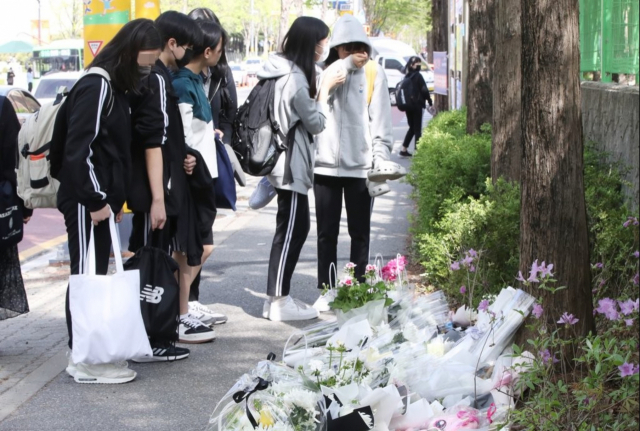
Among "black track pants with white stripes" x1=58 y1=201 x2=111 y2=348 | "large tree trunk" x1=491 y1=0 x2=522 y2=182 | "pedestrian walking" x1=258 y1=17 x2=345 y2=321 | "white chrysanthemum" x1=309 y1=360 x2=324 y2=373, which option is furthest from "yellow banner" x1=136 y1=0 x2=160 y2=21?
"white chrysanthemum" x1=309 y1=360 x2=324 y2=373

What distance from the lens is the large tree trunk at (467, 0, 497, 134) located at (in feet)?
29.3

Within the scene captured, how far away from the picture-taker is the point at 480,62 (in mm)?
9289

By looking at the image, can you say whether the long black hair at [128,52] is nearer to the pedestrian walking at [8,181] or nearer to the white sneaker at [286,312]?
the pedestrian walking at [8,181]

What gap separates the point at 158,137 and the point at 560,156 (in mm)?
2288

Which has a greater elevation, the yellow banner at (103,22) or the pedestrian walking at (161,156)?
the yellow banner at (103,22)

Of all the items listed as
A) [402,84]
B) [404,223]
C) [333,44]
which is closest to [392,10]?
[402,84]

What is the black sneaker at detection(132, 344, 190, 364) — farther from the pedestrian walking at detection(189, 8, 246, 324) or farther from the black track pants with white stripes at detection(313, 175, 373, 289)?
the black track pants with white stripes at detection(313, 175, 373, 289)

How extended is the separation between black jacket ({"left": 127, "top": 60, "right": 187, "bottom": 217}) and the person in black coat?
1367cm

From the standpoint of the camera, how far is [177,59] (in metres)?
5.89

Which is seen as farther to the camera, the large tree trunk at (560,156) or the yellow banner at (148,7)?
the yellow banner at (148,7)

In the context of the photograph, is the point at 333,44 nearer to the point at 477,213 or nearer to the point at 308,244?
the point at 477,213

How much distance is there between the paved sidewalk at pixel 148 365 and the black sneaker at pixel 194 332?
63mm

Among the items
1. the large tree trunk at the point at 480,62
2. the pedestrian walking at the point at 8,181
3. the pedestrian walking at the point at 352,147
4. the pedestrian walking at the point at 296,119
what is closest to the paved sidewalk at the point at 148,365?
the pedestrian walking at the point at 296,119

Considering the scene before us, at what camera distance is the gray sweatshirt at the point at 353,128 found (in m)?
6.50
